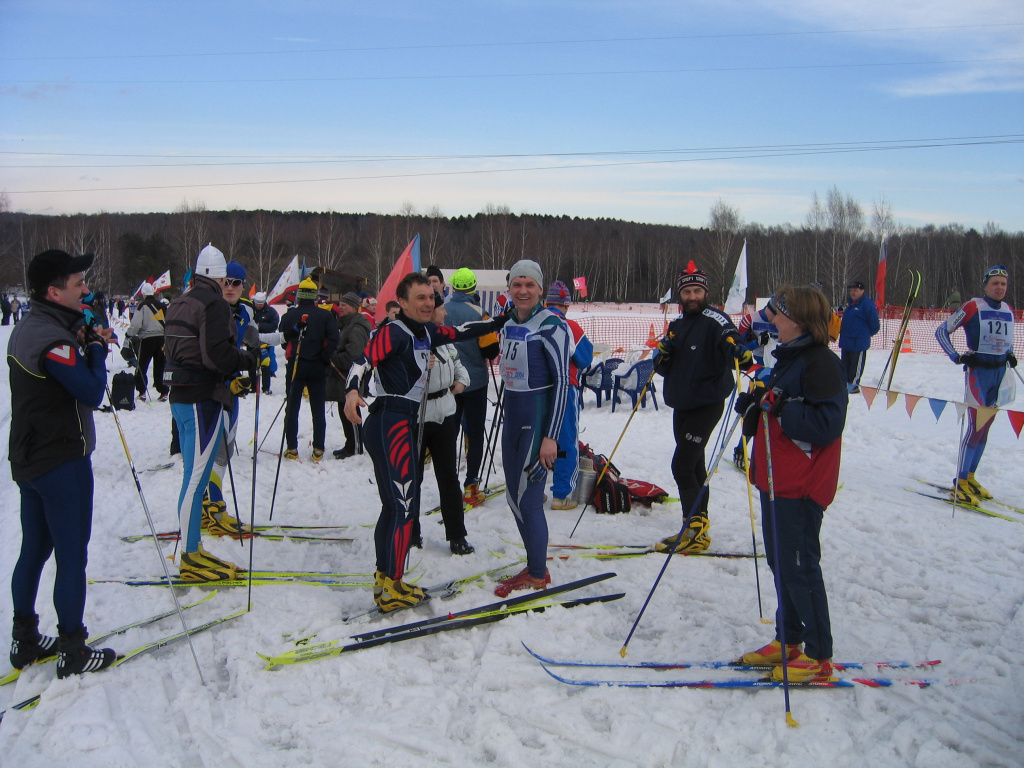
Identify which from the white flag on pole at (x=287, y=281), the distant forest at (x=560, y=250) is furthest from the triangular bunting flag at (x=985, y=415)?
the distant forest at (x=560, y=250)

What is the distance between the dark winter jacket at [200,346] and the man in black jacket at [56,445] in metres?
0.98

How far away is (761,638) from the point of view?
3.45 meters

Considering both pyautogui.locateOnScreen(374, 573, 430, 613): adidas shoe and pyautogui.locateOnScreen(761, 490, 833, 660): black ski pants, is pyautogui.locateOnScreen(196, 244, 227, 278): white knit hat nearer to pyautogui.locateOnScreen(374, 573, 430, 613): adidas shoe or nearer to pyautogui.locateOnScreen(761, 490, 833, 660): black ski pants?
pyautogui.locateOnScreen(374, 573, 430, 613): adidas shoe

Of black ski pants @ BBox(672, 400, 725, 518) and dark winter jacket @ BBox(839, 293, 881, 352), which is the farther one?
dark winter jacket @ BBox(839, 293, 881, 352)

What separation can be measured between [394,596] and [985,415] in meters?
5.57

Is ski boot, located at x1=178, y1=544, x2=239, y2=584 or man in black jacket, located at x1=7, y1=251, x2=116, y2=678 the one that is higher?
man in black jacket, located at x1=7, y1=251, x2=116, y2=678

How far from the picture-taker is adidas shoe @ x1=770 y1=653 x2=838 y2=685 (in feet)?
9.53

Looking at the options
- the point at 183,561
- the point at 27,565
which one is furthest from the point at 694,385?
the point at 27,565

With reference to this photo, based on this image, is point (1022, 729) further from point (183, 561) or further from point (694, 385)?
point (183, 561)

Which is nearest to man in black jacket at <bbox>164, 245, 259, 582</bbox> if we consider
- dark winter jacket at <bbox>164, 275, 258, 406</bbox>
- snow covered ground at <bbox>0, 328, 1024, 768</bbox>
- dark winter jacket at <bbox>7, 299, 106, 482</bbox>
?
dark winter jacket at <bbox>164, 275, 258, 406</bbox>

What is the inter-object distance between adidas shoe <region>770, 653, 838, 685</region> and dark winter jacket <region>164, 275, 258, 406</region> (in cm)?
375

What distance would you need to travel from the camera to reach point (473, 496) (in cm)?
601

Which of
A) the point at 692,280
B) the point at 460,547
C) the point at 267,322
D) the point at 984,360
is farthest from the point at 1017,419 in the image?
the point at 267,322

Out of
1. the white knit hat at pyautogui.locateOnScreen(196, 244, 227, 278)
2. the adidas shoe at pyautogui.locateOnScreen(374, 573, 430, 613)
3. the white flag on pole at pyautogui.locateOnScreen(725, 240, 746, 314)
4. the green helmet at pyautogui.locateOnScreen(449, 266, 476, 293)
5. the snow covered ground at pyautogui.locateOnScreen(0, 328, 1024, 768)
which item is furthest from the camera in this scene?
the white flag on pole at pyautogui.locateOnScreen(725, 240, 746, 314)
